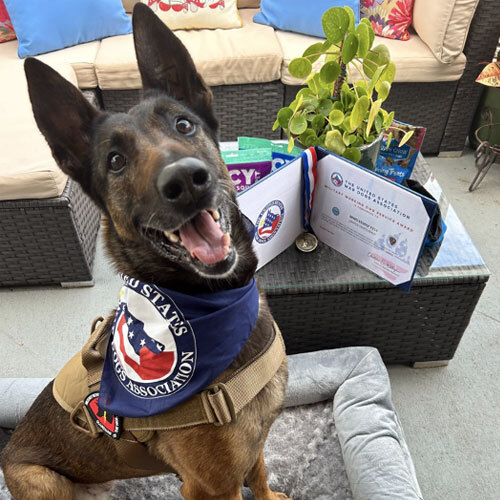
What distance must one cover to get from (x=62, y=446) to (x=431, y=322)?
1.19 m

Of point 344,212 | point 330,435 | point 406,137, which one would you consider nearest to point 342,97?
point 406,137

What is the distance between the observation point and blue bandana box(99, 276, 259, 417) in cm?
84

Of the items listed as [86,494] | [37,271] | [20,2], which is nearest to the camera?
[86,494]

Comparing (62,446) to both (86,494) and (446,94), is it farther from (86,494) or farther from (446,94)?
(446,94)

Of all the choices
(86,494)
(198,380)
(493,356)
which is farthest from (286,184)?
(493,356)

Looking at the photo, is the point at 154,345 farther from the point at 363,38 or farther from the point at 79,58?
the point at 79,58

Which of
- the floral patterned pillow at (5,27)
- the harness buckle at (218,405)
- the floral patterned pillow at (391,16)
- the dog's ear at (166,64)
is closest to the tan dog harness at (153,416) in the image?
the harness buckle at (218,405)

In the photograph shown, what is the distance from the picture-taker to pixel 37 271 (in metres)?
2.04

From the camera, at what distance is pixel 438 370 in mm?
1755

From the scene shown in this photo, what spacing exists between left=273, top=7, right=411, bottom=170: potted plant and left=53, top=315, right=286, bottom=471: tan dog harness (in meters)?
0.65

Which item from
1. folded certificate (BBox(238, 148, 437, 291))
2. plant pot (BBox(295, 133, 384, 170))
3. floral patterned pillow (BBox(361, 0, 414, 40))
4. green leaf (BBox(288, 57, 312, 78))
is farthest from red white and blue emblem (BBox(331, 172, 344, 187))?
floral patterned pillow (BBox(361, 0, 414, 40))

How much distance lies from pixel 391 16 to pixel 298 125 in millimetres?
1625

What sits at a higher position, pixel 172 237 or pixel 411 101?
pixel 172 237

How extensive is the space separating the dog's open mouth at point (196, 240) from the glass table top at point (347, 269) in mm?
618
